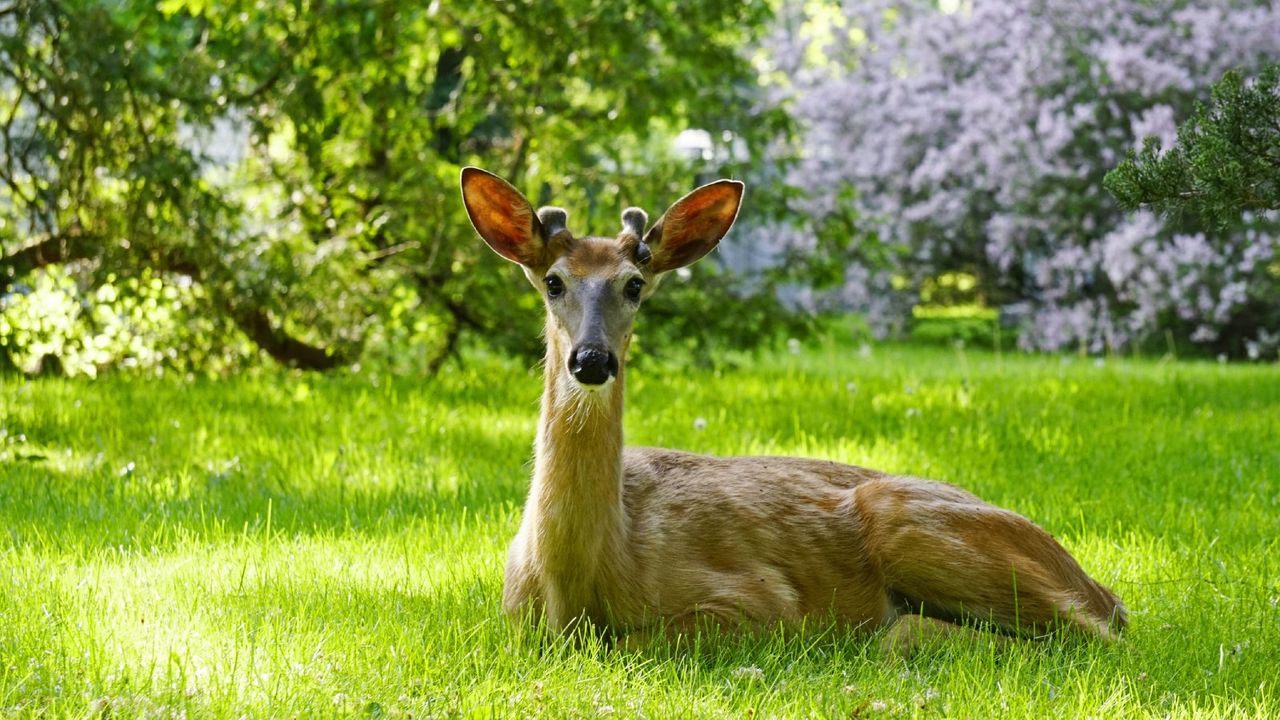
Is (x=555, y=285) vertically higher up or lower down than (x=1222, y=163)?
lower down

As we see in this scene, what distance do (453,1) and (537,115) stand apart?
1.03 meters

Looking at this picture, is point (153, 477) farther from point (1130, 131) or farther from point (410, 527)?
point (1130, 131)

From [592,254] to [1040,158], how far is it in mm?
11594

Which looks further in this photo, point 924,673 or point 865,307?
point 865,307

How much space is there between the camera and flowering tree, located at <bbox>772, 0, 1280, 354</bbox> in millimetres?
13758

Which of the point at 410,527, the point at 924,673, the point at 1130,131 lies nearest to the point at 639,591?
the point at 924,673

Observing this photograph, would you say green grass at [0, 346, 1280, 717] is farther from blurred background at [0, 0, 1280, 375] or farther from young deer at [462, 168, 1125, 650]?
blurred background at [0, 0, 1280, 375]

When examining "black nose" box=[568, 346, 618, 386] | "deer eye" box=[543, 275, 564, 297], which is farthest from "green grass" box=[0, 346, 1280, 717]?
"deer eye" box=[543, 275, 564, 297]

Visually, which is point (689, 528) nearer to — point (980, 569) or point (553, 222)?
point (980, 569)

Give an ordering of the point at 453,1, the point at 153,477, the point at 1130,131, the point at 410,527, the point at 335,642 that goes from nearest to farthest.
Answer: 1. the point at 335,642
2. the point at 410,527
3. the point at 153,477
4. the point at 453,1
5. the point at 1130,131

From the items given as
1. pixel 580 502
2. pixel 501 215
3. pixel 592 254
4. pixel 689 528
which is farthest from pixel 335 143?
pixel 580 502

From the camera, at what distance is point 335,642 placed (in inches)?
158

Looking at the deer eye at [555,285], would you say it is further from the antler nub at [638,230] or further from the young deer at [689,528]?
the antler nub at [638,230]

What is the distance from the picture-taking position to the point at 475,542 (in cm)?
537
